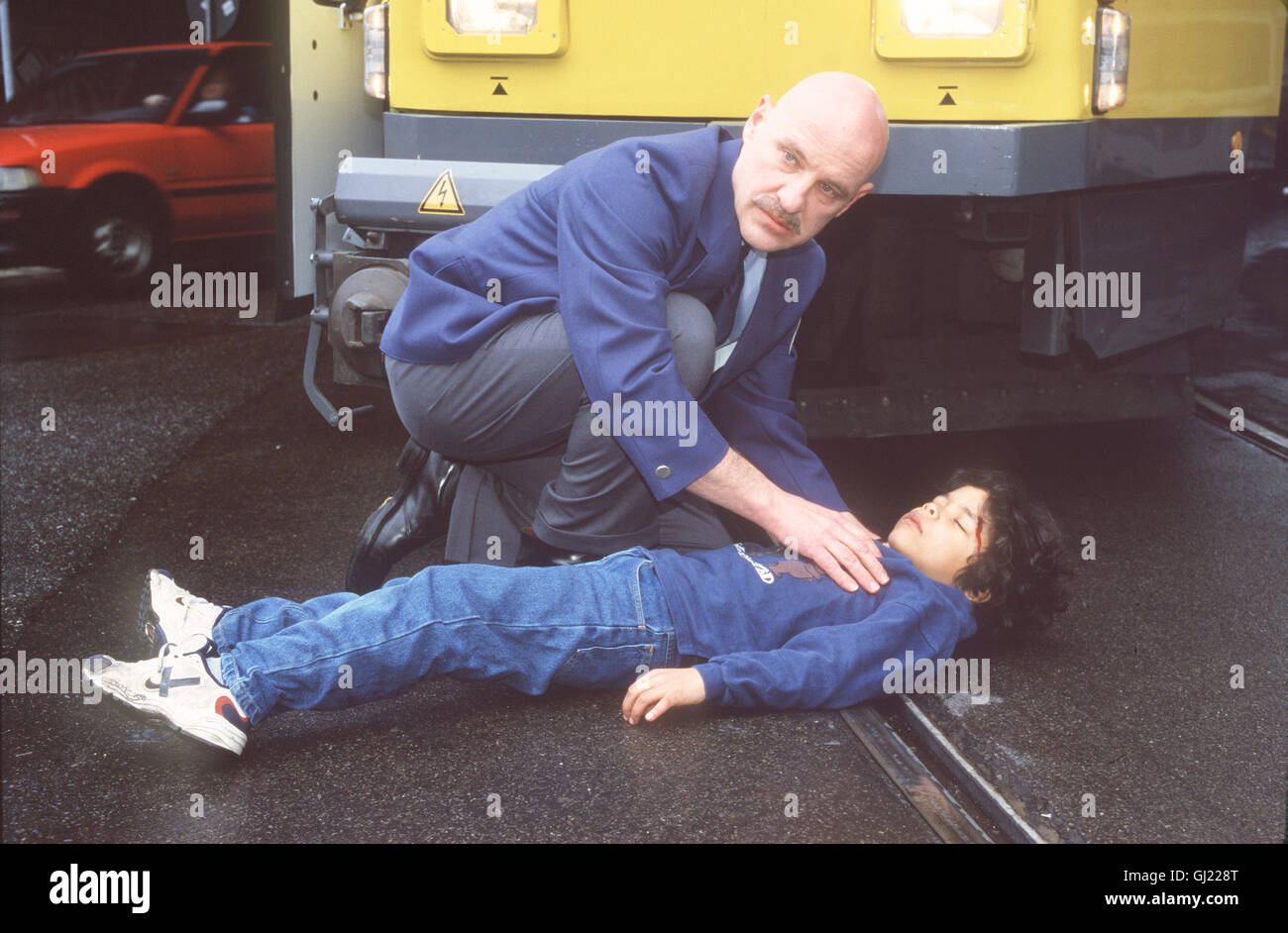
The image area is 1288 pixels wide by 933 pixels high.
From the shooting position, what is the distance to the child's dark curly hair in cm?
272

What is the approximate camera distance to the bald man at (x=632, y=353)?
2562 mm

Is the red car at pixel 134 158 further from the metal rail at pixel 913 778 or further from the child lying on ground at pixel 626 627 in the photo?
the metal rail at pixel 913 778

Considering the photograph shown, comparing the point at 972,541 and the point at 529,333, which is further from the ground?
the point at 529,333

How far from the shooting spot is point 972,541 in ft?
9.04

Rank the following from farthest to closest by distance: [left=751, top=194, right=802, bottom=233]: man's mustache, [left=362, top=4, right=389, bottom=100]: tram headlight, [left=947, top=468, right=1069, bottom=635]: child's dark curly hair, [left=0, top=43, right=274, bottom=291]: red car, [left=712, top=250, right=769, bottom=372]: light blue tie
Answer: [left=0, top=43, right=274, bottom=291]: red car < [left=362, top=4, right=389, bottom=100]: tram headlight < [left=712, top=250, right=769, bottom=372]: light blue tie < [left=947, top=468, right=1069, bottom=635]: child's dark curly hair < [left=751, top=194, right=802, bottom=233]: man's mustache

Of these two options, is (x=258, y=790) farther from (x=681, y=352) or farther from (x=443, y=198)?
(x=443, y=198)

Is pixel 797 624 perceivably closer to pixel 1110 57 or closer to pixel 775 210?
pixel 775 210

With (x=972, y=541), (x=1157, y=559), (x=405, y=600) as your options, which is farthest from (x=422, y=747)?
(x=1157, y=559)

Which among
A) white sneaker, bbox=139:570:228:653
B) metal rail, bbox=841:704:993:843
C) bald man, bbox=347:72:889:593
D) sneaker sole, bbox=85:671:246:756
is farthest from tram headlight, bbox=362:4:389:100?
metal rail, bbox=841:704:993:843

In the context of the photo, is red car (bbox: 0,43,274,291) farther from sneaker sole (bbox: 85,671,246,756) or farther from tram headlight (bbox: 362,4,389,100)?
sneaker sole (bbox: 85,671,246,756)

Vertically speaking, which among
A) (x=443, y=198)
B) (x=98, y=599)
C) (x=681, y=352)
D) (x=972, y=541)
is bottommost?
(x=98, y=599)

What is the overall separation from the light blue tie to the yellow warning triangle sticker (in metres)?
0.79
